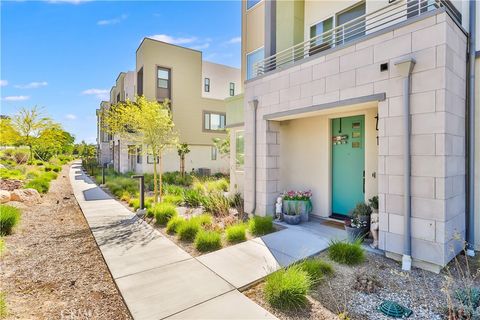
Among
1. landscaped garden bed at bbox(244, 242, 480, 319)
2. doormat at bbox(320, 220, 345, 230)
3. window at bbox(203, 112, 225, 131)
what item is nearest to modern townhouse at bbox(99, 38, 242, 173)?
window at bbox(203, 112, 225, 131)

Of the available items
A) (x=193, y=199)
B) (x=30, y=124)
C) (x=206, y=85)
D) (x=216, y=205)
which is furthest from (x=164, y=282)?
(x=30, y=124)

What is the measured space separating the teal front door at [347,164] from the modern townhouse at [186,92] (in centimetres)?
1317

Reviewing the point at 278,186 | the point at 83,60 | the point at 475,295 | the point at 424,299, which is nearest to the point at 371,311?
the point at 424,299

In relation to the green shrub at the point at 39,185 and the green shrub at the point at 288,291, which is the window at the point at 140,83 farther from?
the green shrub at the point at 288,291

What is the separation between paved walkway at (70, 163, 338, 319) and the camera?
313 cm

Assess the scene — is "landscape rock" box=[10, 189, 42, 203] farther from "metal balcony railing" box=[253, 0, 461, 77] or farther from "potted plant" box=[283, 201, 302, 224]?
"metal balcony railing" box=[253, 0, 461, 77]

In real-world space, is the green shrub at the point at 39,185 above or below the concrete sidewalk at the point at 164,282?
above

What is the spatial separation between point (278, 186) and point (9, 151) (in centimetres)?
3042

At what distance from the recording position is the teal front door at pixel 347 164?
21.7ft

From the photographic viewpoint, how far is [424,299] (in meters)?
3.40

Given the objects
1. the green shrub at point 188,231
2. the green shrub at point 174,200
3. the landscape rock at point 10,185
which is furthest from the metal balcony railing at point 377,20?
the landscape rock at point 10,185

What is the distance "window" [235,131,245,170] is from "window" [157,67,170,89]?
12.4 meters

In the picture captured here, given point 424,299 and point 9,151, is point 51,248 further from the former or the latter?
point 9,151

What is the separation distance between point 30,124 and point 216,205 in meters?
19.8
